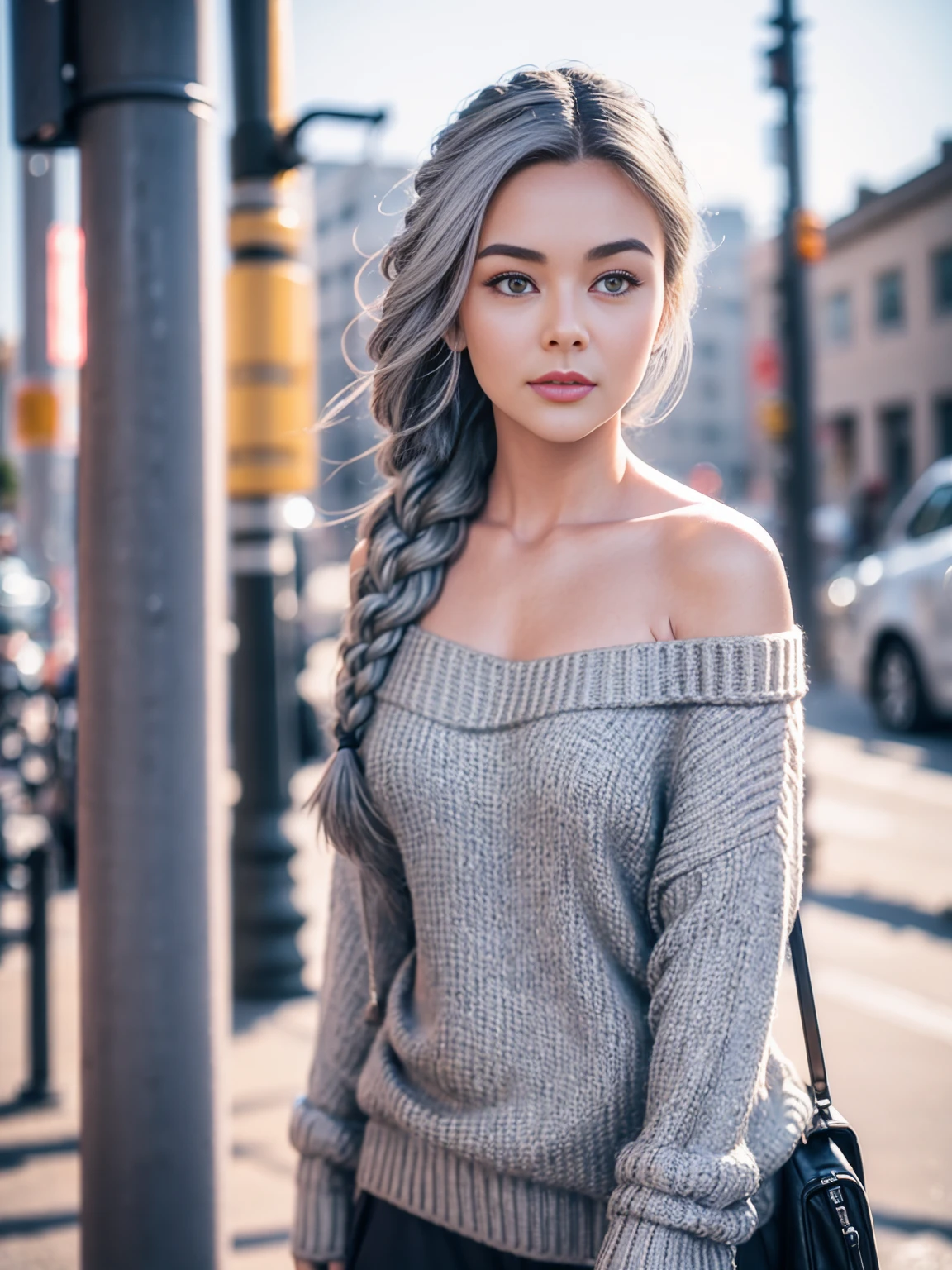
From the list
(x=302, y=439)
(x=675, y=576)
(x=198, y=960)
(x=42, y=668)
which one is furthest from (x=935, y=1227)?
(x=42, y=668)

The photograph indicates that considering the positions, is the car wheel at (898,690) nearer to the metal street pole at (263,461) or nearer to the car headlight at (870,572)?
the car headlight at (870,572)

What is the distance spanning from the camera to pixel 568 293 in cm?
152

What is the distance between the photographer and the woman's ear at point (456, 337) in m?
1.71

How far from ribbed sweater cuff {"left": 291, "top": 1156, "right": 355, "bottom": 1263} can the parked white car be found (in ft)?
27.8

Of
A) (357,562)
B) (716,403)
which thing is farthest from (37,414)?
(716,403)

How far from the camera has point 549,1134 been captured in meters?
1.49

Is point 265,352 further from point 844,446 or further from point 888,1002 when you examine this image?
point 844,446

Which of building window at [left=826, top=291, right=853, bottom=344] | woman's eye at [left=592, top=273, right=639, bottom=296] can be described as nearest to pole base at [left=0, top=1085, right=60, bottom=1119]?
woman's eye at [left=592, top=273, right=639, bottom=296]

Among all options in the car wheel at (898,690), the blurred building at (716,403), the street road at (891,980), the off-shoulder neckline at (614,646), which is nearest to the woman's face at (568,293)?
the off-shoulder neckline at (614,646)

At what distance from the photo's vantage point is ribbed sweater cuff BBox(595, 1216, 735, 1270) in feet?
4.32

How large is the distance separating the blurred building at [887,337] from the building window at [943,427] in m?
0.02

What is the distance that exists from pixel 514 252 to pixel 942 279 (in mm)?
28288

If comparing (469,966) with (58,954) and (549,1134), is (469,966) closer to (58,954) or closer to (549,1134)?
(549,1134)

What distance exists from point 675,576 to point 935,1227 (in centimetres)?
241
